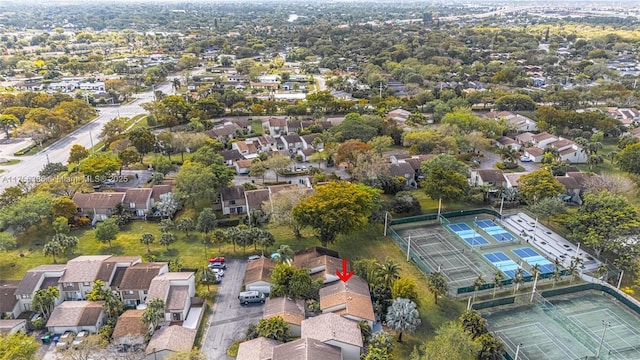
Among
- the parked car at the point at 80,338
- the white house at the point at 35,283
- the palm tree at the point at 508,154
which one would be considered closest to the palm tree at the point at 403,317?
the parked car at the point at 80,338

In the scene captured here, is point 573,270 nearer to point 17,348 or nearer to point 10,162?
point 17,348

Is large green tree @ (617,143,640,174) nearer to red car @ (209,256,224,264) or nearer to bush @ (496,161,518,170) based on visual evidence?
bush @ (496,161,518,170)

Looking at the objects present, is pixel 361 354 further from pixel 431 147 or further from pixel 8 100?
pixel 8 100

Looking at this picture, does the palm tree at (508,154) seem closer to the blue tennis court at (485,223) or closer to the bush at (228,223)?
the blue tennis court at (485,223)

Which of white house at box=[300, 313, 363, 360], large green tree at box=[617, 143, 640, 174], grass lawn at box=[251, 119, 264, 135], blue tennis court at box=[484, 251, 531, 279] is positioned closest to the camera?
white house at box=[300, 313, 363, 360]

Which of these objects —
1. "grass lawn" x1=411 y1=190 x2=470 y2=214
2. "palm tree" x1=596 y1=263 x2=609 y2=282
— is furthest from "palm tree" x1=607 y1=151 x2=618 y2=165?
"palm tree" x1=596 y1=263 x2=609 y2=282

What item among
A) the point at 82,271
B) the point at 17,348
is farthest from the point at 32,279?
the point at 17,348
